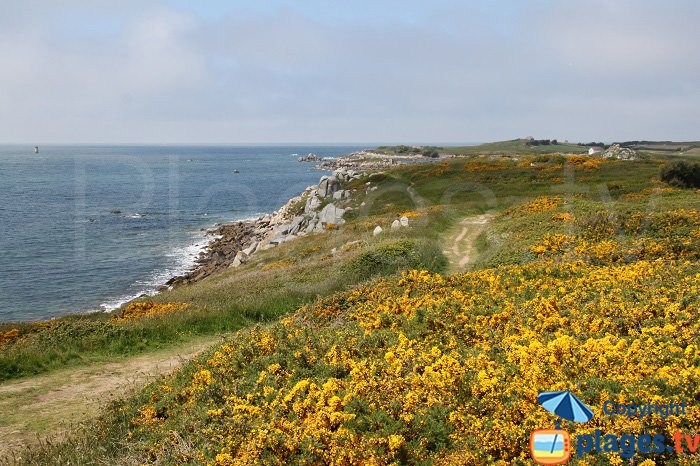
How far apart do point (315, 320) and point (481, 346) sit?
6884 millimetres

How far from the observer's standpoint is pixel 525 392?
7926 millimetres

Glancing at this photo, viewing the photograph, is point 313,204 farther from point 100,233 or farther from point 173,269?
point 100,233

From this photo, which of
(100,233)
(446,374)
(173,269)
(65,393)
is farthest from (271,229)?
(446,374)

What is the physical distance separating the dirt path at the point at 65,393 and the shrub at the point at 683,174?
158 ft

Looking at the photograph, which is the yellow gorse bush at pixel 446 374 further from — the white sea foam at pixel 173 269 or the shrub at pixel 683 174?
the shrub at pixel 683 174

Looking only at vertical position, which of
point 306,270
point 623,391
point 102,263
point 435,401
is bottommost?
point 102,263

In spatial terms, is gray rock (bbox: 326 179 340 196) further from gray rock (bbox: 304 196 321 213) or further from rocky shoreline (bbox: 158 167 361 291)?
gray rock (bbox: 304 196 321 213)

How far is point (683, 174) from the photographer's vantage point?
152ft

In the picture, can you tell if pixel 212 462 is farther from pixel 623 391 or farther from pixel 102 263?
pixel 102 263

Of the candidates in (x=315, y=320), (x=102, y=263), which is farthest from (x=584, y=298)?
(x=102, y=263)

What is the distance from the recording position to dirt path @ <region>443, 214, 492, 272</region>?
27.4 m

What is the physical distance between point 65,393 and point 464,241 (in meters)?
25.3

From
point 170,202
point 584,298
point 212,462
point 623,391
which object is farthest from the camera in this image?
point 170,202

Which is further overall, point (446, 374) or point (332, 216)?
point (332, 216)
